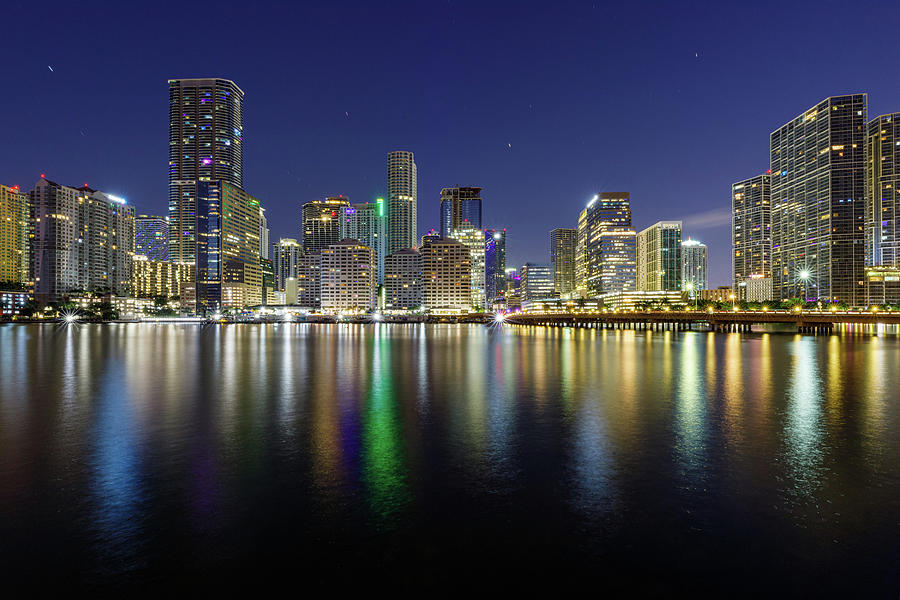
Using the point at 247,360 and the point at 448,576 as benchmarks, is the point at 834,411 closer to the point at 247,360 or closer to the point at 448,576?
the point at 448,576

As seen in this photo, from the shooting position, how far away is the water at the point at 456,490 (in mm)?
10547

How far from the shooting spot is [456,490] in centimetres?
1503

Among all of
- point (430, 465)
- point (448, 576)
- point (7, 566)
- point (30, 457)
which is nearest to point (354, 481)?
point (430, 465)

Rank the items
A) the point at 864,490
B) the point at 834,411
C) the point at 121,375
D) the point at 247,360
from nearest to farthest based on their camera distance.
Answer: the point at 864,490 → the point at 834,411 → the point at 121,375 → the point at 247,360

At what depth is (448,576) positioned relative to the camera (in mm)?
10242

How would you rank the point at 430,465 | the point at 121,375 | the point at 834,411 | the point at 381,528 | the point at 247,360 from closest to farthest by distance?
the point at 381,528
the point at 430,465
the point at 834,411
the point at 121,375
the point at 247,360

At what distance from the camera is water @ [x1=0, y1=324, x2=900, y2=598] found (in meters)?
10.5

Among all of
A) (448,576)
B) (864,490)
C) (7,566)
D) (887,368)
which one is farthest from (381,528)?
(887,368)

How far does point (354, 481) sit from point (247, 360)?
4688 cm

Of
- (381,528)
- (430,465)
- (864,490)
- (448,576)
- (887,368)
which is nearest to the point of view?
(448,576)

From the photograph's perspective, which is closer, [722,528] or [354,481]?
[722,528]

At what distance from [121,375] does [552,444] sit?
39118 millimetres

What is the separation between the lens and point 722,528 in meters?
12.4

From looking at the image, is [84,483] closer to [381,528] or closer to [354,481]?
[354,481]
